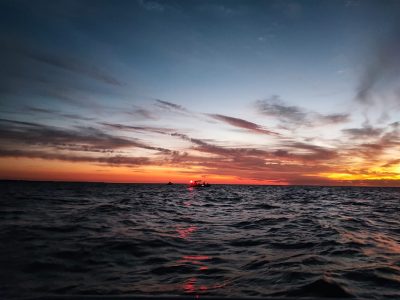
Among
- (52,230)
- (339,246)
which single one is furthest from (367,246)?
(52,230)

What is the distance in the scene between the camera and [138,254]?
10.4 meters

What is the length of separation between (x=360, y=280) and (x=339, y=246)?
14.5 feet

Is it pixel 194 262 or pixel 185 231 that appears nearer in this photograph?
pixel 194 262

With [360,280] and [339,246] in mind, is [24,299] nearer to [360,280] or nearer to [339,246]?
[360,280]

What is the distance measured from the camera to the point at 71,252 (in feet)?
33.7

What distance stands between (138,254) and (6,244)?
503cm

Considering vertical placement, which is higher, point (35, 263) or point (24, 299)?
Answer: point (24, 299)

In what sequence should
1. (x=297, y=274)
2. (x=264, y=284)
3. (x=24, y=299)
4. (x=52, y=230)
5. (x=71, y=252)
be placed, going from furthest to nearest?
(x=52, y=230) → (x=71, y=252) → (x=297, y=274) → (x=264, y=284) → (x=24, y=299)

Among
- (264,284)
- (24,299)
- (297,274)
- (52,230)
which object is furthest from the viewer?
(52,230)

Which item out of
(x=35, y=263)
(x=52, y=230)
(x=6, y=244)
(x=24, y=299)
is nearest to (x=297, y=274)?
(x=24, y=299)

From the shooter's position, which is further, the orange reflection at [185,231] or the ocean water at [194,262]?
the orange reflection at [185,231]

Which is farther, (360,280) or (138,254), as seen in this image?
(138,254)

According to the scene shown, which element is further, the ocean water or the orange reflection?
the orange reflection

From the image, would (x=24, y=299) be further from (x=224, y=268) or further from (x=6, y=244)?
(x=6, y=244)
